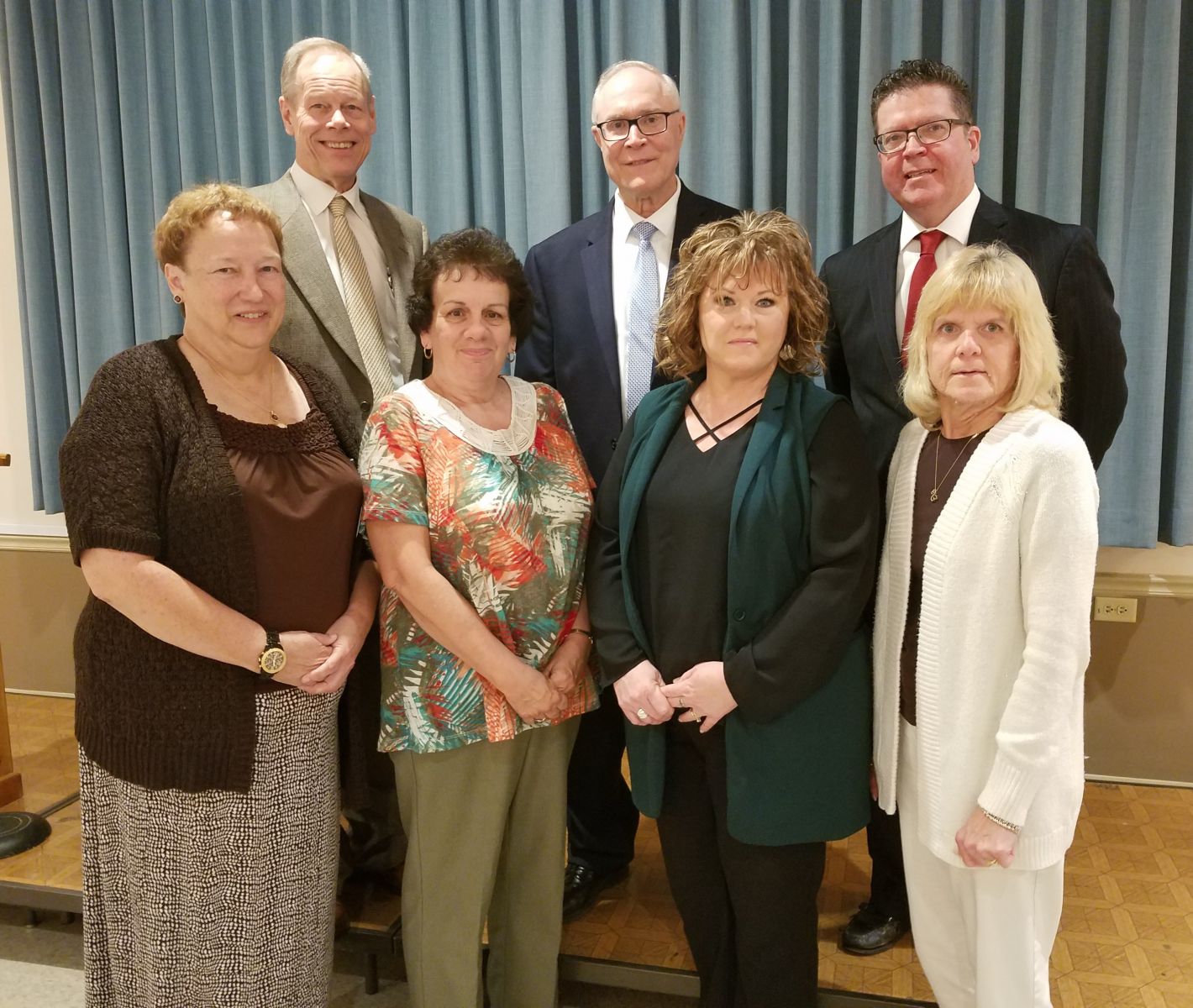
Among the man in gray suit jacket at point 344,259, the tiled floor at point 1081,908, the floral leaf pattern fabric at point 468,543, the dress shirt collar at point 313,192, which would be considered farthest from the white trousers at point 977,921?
the dress shirt collar at point 313,192

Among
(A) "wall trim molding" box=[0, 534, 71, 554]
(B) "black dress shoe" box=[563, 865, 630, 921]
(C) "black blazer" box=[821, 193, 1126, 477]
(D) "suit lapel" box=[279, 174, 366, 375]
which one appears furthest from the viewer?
(A) "wall trim molding" box=[0, 534, 71, 554]

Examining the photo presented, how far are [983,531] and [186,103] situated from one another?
3168 millimetres

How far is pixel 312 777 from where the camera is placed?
1.91 meters

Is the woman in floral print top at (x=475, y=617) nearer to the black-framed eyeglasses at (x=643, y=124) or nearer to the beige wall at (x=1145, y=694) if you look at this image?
the black-framed eyeglasses at (x=643, y=124)

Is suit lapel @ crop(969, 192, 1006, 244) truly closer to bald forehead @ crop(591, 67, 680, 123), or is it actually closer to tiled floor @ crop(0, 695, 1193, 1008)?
bald forehead @ crop(591, 67, 680, 123)

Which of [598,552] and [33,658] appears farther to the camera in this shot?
[33,658]

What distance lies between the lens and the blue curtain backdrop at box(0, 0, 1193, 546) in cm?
286

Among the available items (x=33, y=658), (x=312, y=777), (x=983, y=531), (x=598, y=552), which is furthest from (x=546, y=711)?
(x=33, y=658)

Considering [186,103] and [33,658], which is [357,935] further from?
[186,103]

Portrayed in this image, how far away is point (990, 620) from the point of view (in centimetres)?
162

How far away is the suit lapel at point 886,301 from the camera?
6.97 ft

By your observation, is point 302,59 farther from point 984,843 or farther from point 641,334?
point 984,843

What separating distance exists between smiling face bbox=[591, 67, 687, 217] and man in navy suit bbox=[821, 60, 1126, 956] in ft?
1.53

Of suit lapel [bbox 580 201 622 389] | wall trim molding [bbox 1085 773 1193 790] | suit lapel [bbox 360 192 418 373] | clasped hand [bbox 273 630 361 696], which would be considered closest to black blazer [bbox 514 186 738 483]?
suit lapel [bbox 580 201 622 389]
